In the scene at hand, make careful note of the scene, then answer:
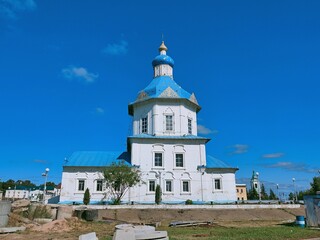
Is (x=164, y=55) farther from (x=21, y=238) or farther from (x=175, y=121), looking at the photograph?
(x=21, y=238)

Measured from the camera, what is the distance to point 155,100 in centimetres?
3384

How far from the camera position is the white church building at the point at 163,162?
99.8 ft

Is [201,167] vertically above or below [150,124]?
below

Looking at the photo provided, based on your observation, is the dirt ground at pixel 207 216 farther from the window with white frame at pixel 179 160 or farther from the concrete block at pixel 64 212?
the window with white frame at pixel 179 160

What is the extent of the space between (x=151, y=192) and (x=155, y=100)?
34.0 ft

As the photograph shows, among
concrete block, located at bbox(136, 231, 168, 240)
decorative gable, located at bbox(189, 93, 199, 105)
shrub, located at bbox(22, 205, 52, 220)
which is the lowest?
concrete block, located at bbox(136, 231, 168, 240)

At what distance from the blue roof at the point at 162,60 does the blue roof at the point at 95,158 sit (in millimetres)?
12613

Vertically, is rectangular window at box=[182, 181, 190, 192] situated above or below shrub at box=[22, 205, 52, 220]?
above

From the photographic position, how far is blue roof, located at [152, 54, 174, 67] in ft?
125

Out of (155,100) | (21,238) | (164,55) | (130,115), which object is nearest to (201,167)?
(155,100)

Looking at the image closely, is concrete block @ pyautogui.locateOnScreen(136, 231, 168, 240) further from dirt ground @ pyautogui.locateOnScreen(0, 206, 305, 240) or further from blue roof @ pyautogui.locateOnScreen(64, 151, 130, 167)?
blue roof @ pyautogui.locateOnScreen(64, 151, 130, 167)

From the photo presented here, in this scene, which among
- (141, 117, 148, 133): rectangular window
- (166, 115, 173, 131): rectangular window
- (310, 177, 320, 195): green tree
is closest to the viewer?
(166, 115, 173, 131): rectangular window

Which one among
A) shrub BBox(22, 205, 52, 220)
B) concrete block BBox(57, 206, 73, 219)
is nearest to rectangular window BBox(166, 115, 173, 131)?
concrete block BBox(57, 206, 73, 219)

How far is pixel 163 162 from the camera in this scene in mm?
31438
